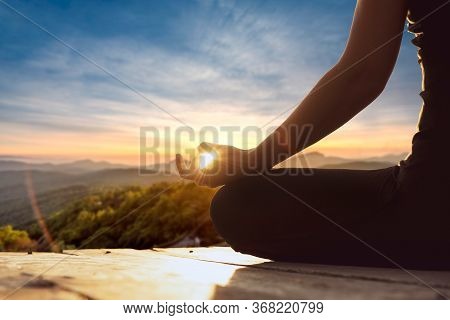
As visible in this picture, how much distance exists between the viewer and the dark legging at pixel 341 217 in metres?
1.66

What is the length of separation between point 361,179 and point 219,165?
0.57 meters

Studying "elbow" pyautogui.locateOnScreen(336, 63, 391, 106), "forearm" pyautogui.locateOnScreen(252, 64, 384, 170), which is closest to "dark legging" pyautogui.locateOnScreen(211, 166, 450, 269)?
"forearm" pyautogui.locateOnScreen(252, 64, 384, 170)

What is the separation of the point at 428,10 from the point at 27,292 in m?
1.63

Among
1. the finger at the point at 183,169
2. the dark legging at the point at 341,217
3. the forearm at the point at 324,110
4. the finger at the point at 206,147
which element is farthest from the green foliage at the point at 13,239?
the forearm at the point at 324,110

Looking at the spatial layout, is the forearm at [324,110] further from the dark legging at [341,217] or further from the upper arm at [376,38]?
the dark legging at [341,217]

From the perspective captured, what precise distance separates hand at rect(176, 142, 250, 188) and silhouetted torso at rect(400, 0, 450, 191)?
63 cm

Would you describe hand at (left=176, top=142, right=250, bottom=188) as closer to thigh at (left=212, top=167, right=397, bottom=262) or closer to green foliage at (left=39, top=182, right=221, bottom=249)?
thigh at (left=212, top=167, right=397, bottom=262)

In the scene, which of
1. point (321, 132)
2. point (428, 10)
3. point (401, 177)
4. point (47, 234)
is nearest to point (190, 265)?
point (321, 132)

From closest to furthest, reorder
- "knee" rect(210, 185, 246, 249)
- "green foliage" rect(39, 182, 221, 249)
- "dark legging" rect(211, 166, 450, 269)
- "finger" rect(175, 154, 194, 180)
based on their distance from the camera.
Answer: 1. "dark legging" rect(211, 166, 450, 269)
2. "knee" rect(210, 185, 246, 249)
3. "finger" rect(175, 154, 194, 180)
4. "green foliage" rect(39, 182, 221, 249)

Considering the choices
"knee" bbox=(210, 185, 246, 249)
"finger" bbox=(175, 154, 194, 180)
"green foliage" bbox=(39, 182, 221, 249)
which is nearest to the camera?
"knee" bbox=(210, 185, 246, 249)

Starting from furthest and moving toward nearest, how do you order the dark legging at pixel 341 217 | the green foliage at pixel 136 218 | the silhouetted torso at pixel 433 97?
1. the green foliage at pixel 136 218
2. the dark legging at pixel 341 217
3. the silhouetted torso at pixel 433 97

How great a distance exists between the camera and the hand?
1.80 metres

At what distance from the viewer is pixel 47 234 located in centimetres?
Result: 1361
